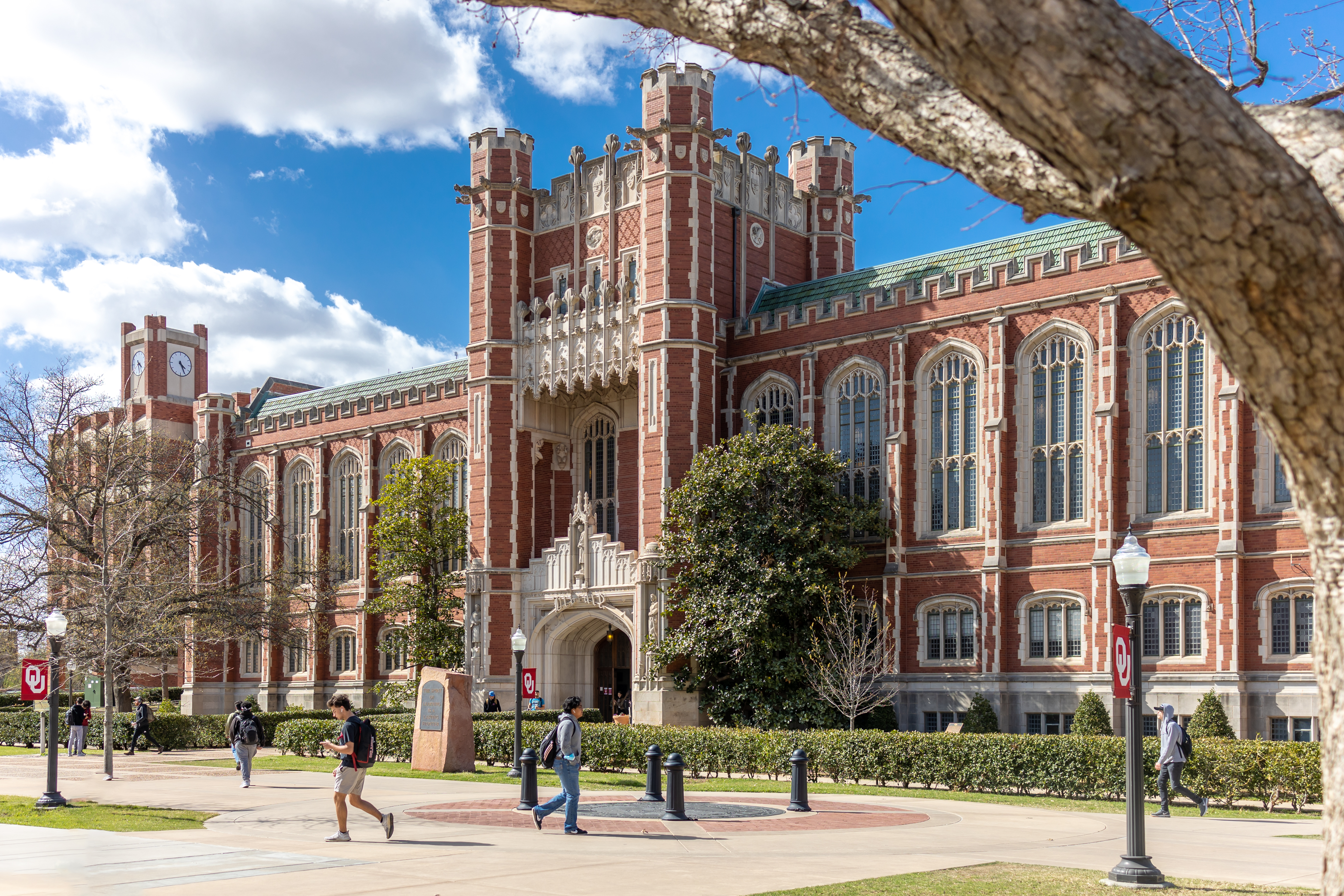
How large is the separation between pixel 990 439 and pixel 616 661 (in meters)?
13.7

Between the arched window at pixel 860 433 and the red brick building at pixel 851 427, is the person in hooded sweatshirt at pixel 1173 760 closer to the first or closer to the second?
the red brick building at pixel 851 427

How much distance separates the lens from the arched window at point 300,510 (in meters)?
51.2

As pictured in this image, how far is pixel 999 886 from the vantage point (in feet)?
38.2

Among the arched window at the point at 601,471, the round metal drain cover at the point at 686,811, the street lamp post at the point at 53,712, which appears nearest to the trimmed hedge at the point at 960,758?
the round metal drain cover at the point at 686,811

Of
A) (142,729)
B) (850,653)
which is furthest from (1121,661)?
(142,729)

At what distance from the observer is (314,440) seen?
166 feet

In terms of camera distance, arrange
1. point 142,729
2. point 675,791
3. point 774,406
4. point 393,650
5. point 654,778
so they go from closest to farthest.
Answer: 1. point 675,791
2. point 654,778
3. point 142,729
4. point 774,406
5. point 393,650

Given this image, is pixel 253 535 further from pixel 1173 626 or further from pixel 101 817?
pixel 1173 626

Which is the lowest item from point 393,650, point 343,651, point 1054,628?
point 343,651

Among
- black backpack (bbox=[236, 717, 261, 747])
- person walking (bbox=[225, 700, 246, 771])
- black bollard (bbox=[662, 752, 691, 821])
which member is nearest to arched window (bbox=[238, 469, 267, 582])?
person walking (bbox=[225, 700, 246, 771])

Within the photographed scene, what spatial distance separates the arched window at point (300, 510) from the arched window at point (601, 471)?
48.7 ft

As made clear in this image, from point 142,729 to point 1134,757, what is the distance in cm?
3040

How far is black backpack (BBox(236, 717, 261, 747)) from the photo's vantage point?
24.2 metres

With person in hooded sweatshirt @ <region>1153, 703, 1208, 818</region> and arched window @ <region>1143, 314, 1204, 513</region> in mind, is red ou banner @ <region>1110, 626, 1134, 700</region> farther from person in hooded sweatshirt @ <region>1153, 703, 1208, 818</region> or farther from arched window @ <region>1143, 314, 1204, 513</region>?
arched window @ <region>1143, 314, 1204, 513</region>
